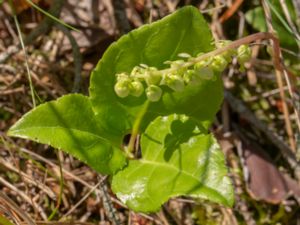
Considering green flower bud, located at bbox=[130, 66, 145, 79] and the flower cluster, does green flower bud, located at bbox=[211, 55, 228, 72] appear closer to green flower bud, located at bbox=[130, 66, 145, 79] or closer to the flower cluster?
the flower cluster

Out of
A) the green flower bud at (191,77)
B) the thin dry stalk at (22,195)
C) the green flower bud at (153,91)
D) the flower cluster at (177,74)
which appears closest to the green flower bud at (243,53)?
the flower cluster at (177,74)

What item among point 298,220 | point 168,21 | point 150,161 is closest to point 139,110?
point 150,161

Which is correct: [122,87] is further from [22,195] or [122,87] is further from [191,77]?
[22,195]

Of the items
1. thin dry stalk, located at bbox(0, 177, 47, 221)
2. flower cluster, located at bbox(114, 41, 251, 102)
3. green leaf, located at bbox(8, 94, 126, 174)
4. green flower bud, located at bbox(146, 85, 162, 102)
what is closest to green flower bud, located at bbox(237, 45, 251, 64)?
flower cluster, located at bbox(114, 41, 251, 102)

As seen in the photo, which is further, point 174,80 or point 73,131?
point 73,131

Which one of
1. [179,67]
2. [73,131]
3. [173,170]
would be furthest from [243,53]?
[73,131]

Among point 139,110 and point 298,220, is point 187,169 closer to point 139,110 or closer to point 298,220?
point 139,110

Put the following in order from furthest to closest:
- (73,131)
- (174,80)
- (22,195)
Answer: (22,195), (73,131), (174,80)
